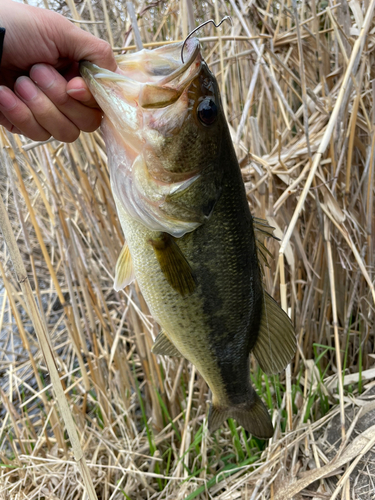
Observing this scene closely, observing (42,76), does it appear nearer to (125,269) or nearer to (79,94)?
(79,94)

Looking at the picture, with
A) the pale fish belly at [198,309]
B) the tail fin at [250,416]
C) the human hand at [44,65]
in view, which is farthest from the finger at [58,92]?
the tail fin at [250,416]

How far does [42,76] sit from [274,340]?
44.0 inches

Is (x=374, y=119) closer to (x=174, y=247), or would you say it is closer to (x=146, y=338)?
(x=174, y=247)

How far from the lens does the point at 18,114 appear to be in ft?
3.74

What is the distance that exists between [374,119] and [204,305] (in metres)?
1.32

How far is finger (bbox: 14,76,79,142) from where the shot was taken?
1.12m

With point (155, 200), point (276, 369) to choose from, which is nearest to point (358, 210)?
point (276, 369)

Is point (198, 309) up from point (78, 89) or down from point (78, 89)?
down

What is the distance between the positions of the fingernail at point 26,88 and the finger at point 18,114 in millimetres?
24

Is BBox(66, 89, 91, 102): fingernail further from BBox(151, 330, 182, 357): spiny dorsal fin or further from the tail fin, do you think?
A: the tail fin

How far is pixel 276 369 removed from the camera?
144cm

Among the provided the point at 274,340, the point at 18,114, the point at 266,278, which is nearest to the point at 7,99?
the point at 18,114

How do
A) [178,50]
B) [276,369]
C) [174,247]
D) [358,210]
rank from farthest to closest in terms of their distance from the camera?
Result: [358,210] → [276,369] → [174,247] → [178,50]

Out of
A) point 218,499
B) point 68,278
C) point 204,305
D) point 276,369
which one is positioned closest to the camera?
point 204,305
